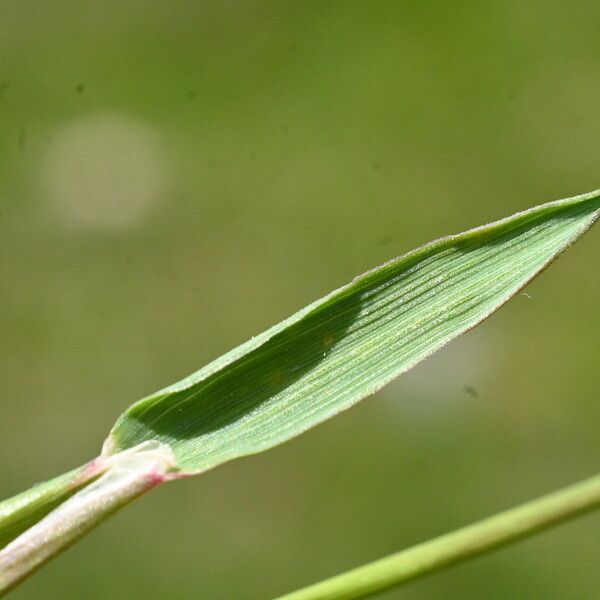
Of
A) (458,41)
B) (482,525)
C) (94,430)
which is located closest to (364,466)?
(94,430)

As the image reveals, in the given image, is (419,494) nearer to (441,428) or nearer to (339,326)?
(441,428)

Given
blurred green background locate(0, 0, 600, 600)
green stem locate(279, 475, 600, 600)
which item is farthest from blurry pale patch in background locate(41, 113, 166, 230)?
green stem locate(279, 475, 600, 600)

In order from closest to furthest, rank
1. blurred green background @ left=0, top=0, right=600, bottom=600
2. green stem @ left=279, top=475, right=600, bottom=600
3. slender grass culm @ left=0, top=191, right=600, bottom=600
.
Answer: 1. green stem @ left=279, top=475, right=600, bottom=600
2. slender grass culm @ left=0, top=191, right=600, bottom=600
3. blurred green background @ left=0, top=0, right=600, bottom=600

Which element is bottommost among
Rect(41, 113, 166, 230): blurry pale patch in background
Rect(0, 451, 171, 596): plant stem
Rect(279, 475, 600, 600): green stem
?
Rect(279, 475, 600, 600): green stem

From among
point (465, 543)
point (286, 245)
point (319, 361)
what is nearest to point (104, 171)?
point (286, 245)

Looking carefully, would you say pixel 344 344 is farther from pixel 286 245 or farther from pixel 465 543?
pixel 286 245

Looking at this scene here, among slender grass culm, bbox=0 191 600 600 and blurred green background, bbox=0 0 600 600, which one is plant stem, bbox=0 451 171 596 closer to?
slender grass culm, bbox=0 191 600 600
